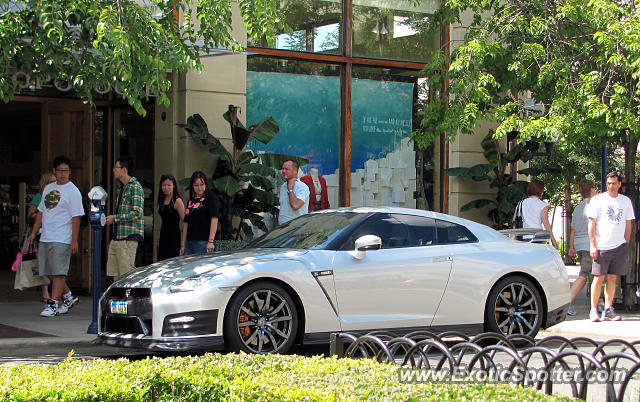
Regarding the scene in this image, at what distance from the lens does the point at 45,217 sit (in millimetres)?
11805

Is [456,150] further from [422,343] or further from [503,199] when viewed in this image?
[422,343]

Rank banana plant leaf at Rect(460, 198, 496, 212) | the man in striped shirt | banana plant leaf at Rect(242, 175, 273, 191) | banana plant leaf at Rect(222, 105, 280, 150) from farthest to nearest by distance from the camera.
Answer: banana plant leaf at Rect(460, 198, 496, 212) < banana plant leaf at Rect(222, 105, 280, 150) < banana plant leaf at Rect(242, 175, 273, 191) < the man in striped shirt

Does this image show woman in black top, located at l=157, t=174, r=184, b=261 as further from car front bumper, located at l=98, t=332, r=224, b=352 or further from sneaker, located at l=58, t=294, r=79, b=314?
car front bumper, located at l=98, t=332, r=224, b=352

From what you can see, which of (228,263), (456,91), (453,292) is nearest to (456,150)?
(456,91)

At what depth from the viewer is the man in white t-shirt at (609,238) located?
12.0 m

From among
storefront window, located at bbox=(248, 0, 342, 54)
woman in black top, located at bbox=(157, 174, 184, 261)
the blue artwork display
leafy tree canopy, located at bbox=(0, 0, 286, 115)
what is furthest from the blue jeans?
storefront window, located at bbox=(248, 0, 342, 54)

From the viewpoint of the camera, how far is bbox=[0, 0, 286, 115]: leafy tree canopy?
30.9 ft

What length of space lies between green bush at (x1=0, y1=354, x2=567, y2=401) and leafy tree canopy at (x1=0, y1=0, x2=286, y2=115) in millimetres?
4832

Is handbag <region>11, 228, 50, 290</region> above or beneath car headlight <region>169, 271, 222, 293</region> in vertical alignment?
beneath

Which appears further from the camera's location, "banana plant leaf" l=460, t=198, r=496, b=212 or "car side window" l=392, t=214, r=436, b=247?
"banana plant leaf" l=460, t=198, r=496, b=212

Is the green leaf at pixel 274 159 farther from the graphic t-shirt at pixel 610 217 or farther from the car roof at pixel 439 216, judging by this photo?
the graphic t-shirt at pixel 610 217

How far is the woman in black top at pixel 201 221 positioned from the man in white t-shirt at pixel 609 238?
4.91 m

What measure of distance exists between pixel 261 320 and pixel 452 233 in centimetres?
246

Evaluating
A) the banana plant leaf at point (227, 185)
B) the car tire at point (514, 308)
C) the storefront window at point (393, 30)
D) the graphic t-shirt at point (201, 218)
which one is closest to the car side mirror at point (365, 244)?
the car tire at point (514, 308)
